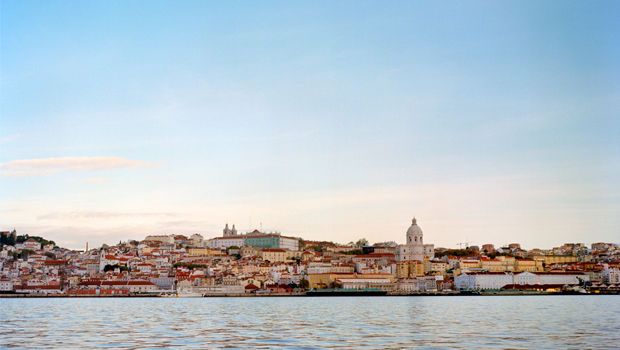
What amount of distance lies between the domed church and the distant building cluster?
5.1 inches

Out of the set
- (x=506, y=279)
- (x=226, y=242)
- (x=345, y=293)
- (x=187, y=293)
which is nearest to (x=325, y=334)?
(x=345, y=293)

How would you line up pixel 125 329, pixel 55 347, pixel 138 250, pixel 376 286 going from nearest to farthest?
pixel 55 347, pixel 125 329, pixel 376 286, pixel 138 250

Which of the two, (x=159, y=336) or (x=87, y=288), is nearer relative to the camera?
(x=159, y=336)

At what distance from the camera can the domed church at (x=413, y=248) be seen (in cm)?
9344

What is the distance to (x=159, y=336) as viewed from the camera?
17.0 metres

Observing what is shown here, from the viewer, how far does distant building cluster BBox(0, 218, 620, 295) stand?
74.6 metres

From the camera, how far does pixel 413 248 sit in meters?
93.8

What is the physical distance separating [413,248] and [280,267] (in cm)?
1760

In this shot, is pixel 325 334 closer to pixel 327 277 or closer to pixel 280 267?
pixel 327 277

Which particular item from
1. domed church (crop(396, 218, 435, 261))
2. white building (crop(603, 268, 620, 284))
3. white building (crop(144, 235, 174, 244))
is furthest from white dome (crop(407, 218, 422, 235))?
white building (crop(144, 235, 174, 244))

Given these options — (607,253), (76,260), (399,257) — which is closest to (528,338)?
(399,257)

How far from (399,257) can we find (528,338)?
78.8 meters

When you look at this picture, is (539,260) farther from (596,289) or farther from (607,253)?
(596,289)

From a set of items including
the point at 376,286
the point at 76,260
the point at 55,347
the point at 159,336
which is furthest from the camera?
the point at 76,260
